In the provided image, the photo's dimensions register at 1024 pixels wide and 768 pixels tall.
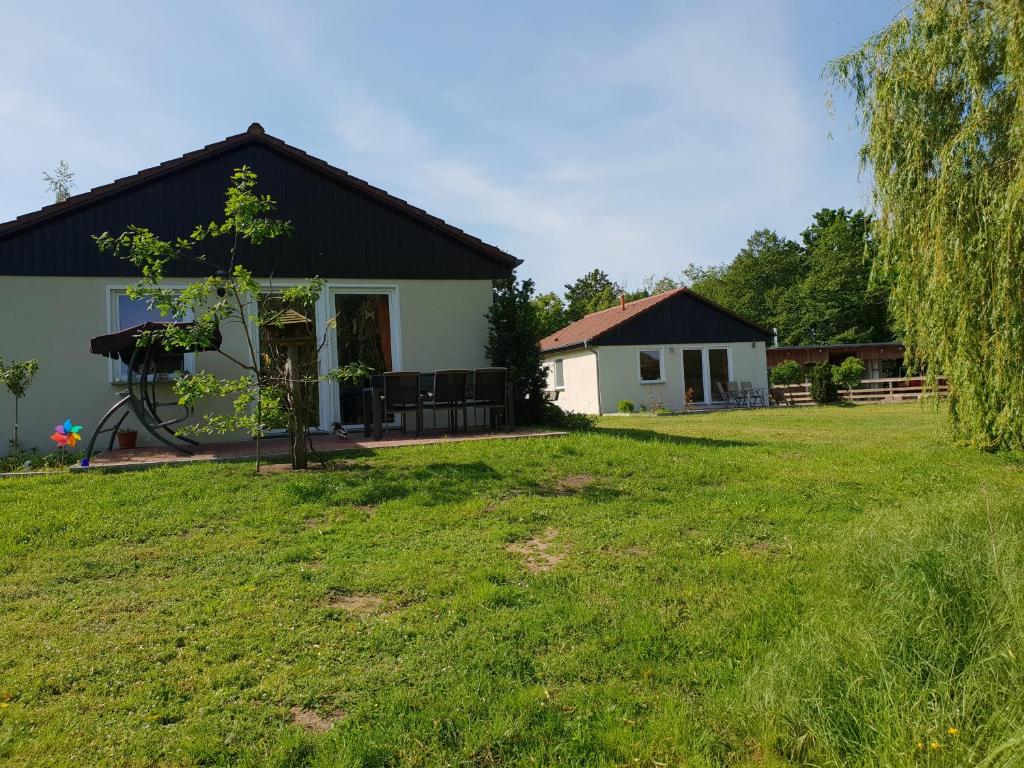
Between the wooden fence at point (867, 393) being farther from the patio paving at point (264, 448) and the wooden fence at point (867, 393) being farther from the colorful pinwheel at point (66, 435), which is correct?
the colorful pinwheel at point (66, 435)

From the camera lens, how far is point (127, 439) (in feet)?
31.4

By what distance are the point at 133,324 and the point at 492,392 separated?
5.36 meters

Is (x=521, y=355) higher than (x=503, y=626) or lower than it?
higher

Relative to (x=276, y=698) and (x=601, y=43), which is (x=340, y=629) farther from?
(x=601, y=43)

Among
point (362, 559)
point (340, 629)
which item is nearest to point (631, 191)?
point (362, 559)

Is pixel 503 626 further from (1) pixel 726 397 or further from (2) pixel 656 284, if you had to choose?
(2) pixel 656 284

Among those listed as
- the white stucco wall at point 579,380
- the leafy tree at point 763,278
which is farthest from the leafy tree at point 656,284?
the white stucco wall at point 579,380

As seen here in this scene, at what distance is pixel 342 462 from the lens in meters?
7.88

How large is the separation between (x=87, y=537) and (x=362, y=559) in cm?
222

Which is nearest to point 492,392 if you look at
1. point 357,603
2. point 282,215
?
point 282,215

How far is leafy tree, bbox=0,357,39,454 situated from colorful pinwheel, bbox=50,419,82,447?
21.7 inches

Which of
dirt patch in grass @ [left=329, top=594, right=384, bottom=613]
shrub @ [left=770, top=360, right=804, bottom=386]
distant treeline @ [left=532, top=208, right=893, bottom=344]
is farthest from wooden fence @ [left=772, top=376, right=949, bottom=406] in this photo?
dirt patch in grass @ [left=329, top=594, right=384, bottom=613]

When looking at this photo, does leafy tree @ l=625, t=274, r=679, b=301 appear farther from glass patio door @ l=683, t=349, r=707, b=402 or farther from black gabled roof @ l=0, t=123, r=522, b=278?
black gabled roof @ l=0, t=123, r=522, b=278

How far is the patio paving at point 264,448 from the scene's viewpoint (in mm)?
7926
